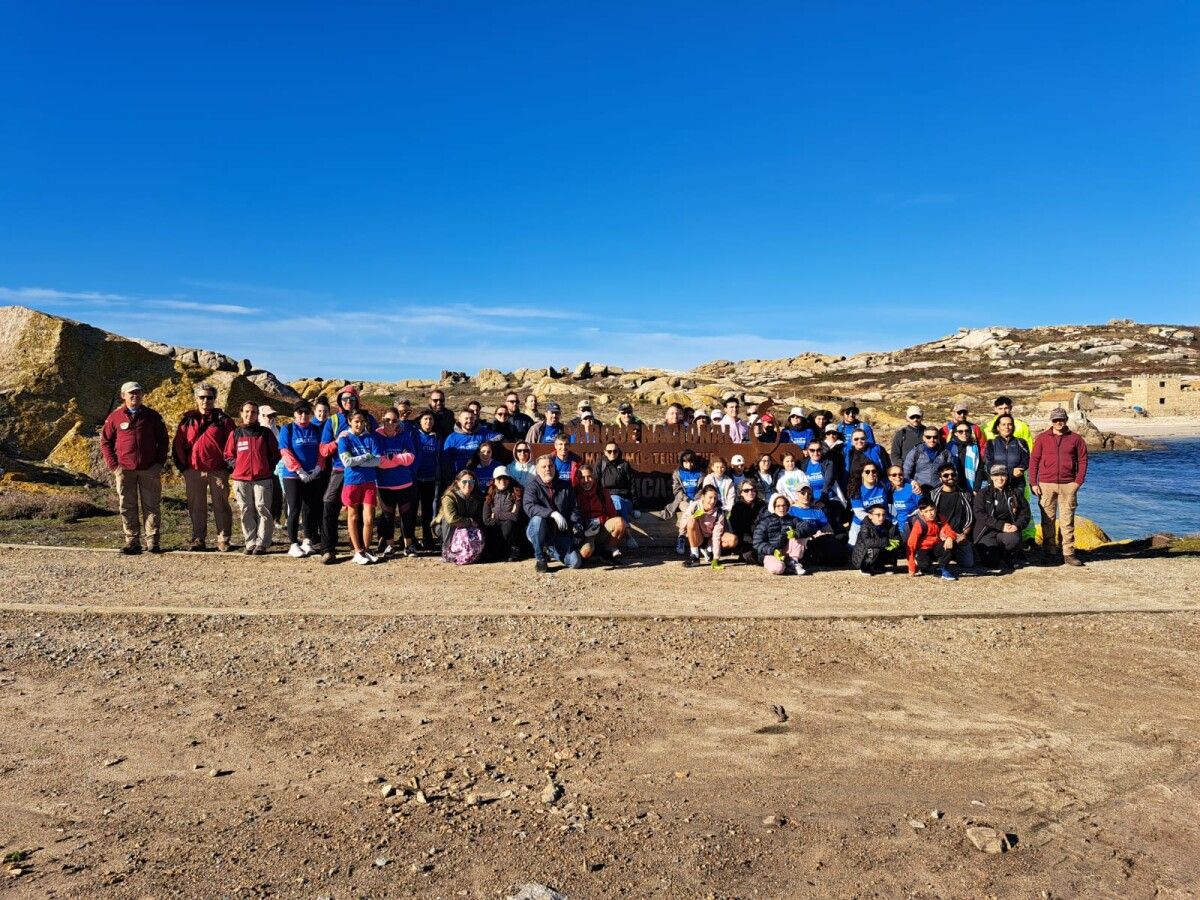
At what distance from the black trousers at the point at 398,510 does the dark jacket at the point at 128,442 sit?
2.56 meters

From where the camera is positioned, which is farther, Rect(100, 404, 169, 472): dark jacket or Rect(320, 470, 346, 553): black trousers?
Rect(100, 404, 169, 472): dark jacket

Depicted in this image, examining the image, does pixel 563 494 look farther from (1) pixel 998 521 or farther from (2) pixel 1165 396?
(2) pixel 1165 396

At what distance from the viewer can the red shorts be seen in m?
8.56

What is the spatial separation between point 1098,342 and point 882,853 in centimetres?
9881

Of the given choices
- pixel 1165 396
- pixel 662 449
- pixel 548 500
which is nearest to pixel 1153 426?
pixel 1165 396

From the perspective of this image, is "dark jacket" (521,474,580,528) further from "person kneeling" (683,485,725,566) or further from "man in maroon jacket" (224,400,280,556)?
"man in maroon jacket" (224,400,280,556)

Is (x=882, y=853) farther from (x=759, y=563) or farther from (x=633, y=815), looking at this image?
(x=759, y=563)

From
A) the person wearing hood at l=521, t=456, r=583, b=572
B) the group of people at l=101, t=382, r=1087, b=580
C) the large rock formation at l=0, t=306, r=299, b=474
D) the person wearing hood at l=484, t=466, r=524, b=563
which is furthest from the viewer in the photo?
the large rock formation at l=0, t=306, r=299, b=474

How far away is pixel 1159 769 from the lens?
13.7 ft

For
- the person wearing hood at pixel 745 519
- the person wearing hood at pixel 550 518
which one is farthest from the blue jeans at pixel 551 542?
the person wearing hood at pixel 745 519

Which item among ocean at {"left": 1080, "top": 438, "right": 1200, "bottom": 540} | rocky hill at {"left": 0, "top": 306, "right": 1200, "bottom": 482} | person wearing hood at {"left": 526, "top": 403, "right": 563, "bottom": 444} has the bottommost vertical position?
ocean at {"left": 1080, "top": 438, "right": 1200, "bottom": 540}

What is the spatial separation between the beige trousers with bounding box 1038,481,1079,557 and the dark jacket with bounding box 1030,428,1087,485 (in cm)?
8

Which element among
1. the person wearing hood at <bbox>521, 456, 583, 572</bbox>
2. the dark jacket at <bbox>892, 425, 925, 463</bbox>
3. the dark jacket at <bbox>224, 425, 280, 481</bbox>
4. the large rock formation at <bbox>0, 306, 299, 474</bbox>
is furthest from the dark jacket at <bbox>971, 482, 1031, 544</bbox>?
the large rock formation at <bbox>0, 306, 299, 474</bbox>

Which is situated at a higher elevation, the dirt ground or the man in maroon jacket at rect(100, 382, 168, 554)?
the man in maroon jacket at rect(100, 382, 168, 554)
